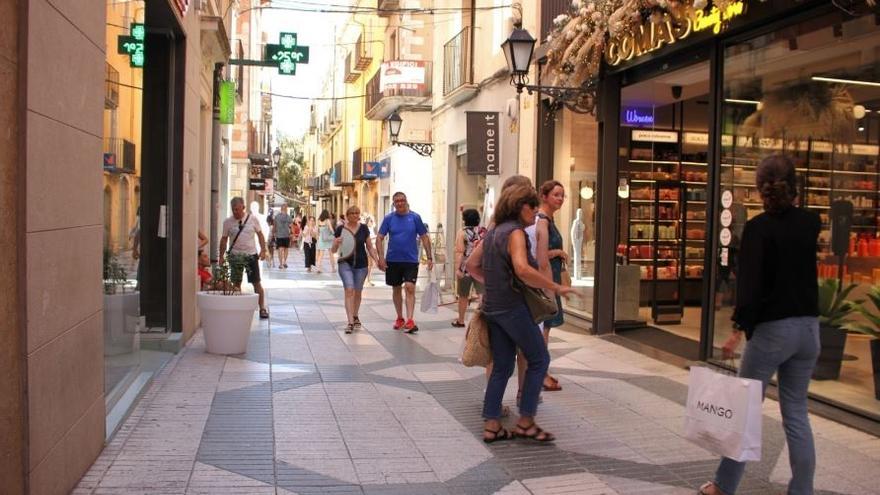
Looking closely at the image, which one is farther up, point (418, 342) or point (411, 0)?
point (411, 0)

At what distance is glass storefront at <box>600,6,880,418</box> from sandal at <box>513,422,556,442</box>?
2.60 m

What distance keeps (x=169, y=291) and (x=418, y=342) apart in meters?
3.07

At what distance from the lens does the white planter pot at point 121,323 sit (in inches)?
237

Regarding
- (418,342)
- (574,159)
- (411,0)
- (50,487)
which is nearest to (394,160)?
(411,0)

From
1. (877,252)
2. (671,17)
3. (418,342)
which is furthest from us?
(418,342)

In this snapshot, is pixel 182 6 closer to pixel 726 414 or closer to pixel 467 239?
pixel 467 239

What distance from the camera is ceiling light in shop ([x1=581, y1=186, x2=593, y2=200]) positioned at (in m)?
11.7

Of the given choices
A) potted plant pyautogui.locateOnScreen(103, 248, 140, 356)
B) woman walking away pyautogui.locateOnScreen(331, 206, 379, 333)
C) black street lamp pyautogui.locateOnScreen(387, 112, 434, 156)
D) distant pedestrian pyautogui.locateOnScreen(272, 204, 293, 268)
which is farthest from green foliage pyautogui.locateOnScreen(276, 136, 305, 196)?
potted plant pyautogui.locateOnScreen(103, 248, 140, 356)

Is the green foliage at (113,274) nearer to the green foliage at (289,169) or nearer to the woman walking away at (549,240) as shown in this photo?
the woman walking away at (549,240)

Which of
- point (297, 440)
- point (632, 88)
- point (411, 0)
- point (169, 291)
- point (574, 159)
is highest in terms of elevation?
point (411, 0)

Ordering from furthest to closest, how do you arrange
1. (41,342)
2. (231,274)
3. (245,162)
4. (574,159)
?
(245,162) → (574,159) → (231,274) → (41,342)

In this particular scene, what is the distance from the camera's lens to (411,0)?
26047 millimetres

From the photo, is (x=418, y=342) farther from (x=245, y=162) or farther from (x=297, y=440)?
(x=245, y=162)

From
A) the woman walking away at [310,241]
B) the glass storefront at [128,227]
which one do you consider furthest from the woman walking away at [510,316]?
the woman walking away at [310,241]
